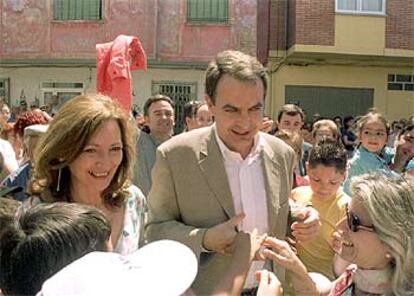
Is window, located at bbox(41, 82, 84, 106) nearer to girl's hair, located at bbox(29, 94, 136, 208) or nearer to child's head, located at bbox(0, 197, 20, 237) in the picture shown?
girl's hair, located at bbox(29, 94, 136, 208)

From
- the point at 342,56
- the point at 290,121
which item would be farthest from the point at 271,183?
→ the point at 342,56

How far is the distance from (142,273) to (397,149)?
4.28 meters

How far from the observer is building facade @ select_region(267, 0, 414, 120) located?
515 inches

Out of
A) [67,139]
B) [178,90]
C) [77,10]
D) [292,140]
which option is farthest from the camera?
[178,90]

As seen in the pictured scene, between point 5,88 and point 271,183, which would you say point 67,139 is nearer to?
point 271,183

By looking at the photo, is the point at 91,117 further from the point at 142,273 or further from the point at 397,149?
the point at 397,149

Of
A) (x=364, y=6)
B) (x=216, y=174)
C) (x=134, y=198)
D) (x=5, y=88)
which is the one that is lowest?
(x=134, y=198)

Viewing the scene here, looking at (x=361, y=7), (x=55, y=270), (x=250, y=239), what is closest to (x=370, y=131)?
(x=250, y=239)

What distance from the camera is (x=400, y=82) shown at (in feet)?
45.9

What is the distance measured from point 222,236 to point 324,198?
1.21m

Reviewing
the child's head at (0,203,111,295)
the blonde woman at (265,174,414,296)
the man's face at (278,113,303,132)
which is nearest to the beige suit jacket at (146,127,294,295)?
the blonde woman at (265,174,414,296)

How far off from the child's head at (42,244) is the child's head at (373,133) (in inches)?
122

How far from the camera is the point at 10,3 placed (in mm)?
12656

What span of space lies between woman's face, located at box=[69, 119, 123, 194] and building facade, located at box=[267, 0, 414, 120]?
436 inches
